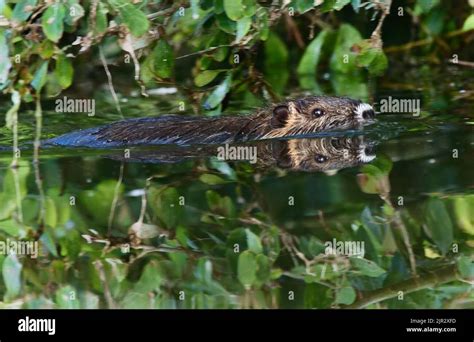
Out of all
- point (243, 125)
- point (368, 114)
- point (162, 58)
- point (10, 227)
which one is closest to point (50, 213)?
point (10, 227)

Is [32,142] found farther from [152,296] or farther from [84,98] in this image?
[152,296]

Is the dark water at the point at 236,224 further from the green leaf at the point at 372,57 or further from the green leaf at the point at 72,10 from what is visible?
the green leaf at the point at 72,10

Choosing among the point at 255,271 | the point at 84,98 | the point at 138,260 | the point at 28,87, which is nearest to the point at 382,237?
the point at 255,271

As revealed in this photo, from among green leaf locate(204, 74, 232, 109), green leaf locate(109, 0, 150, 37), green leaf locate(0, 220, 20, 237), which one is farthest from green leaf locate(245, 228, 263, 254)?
green leaf locate(204, 74, 232, 109)

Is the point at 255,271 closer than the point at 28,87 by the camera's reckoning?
Yes

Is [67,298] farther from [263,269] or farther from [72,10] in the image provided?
[72,10]

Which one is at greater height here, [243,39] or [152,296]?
[243,39]
